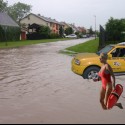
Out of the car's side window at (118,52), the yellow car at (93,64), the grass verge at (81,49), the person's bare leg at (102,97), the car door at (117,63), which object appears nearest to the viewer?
the person's bare leg at (102,97)

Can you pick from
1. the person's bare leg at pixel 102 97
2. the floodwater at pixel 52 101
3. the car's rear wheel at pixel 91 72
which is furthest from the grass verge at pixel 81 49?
the person's bare leg at pixel 102 97

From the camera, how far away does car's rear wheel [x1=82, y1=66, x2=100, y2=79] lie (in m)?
12.4

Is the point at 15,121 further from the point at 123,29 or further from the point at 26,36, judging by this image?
the point at 26,36

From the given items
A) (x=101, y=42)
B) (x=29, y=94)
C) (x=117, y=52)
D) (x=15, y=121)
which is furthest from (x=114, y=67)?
(x=101, y=42)

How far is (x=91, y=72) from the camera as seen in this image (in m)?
12.5

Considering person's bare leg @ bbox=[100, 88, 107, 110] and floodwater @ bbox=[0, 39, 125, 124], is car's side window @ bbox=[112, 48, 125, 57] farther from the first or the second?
person's bare leg @ bbox=[100, 88, 107, 110]

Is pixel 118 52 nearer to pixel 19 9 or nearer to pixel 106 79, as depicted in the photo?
pixel 106 79

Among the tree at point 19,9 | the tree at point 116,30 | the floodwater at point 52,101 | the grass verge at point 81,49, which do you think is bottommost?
the floodwater at point 52,101

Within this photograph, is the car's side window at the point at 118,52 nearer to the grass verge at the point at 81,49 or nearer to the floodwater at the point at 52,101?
the floodwater at the point at 52,101

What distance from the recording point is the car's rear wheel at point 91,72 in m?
12.4

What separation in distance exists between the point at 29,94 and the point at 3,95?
0.85m

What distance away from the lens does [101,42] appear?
95.6ft

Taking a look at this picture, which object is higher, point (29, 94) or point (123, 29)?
point (123, 29)

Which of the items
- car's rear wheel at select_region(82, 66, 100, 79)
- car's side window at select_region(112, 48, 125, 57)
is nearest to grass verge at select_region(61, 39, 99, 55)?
car's side window at select_region(112, 48, 125, 57)
